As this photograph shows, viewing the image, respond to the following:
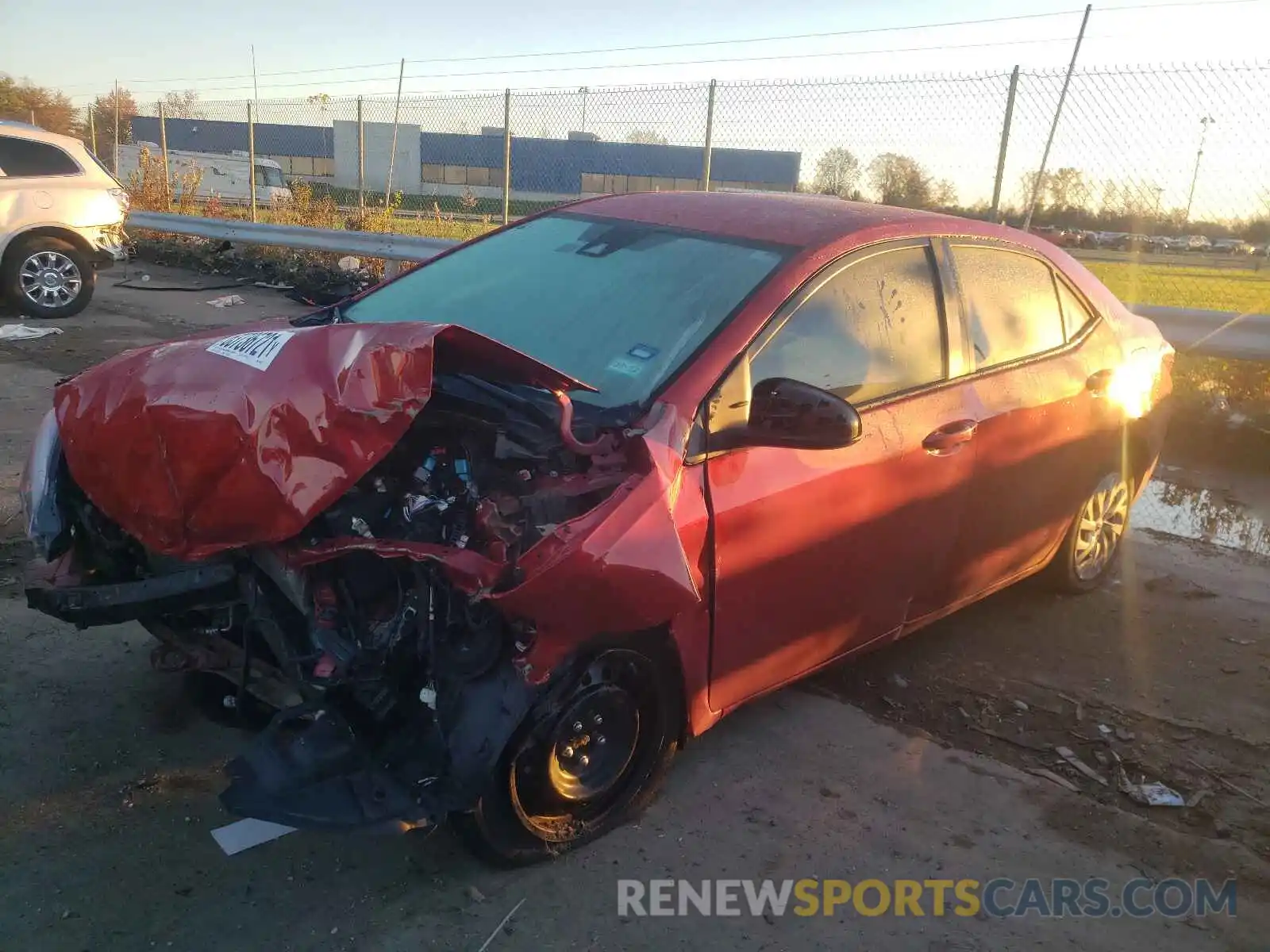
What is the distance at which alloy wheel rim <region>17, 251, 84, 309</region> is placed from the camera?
387 inches

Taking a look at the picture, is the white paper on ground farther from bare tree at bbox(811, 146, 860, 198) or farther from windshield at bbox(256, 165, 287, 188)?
windshield at bbox(256, 165, 287, 188)

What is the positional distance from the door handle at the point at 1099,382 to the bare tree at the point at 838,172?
4.65 metres

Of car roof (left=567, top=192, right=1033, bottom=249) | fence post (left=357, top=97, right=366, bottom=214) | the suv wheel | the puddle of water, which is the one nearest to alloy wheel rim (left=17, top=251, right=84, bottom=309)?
the suv wheel

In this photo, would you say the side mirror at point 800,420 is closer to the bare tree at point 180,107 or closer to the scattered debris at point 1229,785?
the scattered debris at point 1229,785

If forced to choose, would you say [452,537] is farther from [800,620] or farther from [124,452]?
[800,620]

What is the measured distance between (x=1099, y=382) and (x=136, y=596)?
365cm

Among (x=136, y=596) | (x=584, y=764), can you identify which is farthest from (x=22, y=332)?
(x=584, y=764)

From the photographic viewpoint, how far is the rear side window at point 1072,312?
406 cm

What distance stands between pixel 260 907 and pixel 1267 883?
9.12ft

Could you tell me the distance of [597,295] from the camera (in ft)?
10.5

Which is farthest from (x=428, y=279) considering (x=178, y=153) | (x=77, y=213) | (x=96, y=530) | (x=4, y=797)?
(x=178, y=153)

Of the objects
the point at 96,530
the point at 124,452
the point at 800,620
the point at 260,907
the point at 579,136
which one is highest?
the point at 579,136

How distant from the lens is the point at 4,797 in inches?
111

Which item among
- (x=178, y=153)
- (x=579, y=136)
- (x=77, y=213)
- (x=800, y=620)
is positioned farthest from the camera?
(x=178, y=153)
